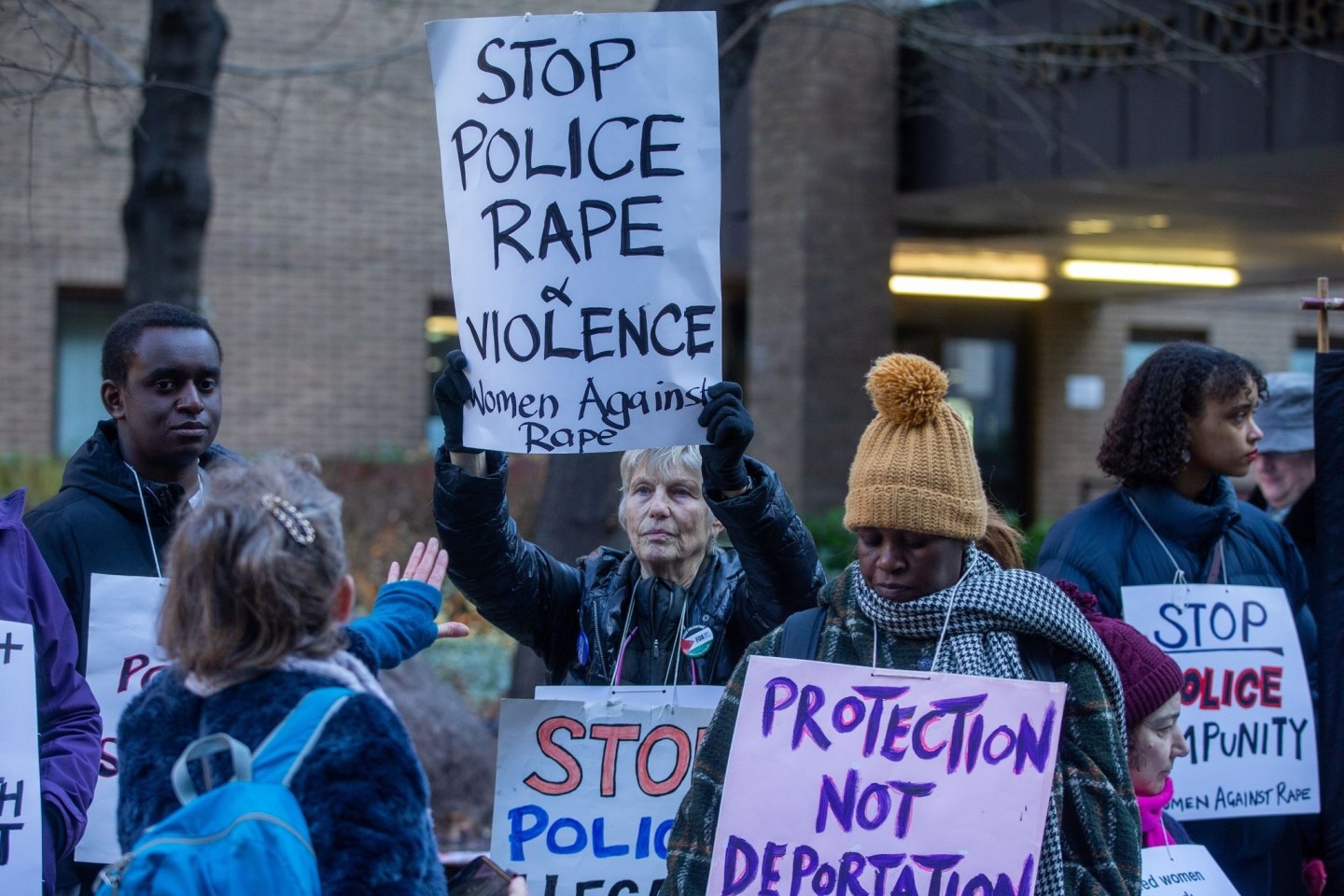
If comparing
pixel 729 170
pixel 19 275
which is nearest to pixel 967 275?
pixel 729 170

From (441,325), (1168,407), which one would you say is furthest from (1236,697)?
(441,325)

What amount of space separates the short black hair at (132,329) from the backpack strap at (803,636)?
147cm

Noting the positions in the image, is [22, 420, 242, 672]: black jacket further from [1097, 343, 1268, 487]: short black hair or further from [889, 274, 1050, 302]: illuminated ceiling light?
[889, 274, 1050, 302]: illuminated ceiling light

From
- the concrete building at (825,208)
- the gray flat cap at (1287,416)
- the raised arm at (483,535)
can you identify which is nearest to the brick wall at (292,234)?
the concrete building at (825,208)

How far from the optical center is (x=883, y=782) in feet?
8.67

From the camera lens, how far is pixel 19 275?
39.4ft

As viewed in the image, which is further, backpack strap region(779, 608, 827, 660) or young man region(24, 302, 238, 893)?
young man region(24, 302, 238, 893)

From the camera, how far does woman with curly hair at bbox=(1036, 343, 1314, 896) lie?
3.85 metres

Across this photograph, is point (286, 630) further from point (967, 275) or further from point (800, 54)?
point (967, 275)

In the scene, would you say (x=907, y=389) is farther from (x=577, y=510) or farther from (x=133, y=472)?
(x=577, y=510)

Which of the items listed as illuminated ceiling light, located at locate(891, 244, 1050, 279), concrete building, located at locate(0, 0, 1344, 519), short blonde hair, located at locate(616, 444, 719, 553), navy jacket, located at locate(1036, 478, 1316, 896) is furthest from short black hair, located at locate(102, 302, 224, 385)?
illuminated ceiling light, located at locate(891, 244, 1050, 279)

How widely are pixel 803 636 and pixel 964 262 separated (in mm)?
11565

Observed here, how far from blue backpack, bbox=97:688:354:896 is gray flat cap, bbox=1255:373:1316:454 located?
3929 millimetres

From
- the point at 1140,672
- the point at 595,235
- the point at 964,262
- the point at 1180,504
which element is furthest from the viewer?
the point at 964,262
